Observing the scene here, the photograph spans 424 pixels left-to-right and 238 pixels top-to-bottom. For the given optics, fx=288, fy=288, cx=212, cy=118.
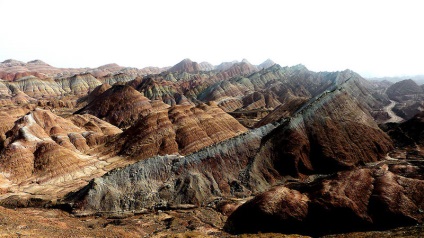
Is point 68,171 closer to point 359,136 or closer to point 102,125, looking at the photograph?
point 102,125

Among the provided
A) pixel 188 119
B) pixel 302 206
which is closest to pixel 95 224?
pixel 302 206

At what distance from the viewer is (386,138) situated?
9256 centimetres

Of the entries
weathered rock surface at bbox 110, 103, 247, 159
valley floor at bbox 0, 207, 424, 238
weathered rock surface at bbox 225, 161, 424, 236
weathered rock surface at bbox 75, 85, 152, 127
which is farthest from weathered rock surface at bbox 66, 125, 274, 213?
weathered rock surface at bbox 75, 85, 152, 127

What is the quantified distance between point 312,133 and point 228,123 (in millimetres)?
41732

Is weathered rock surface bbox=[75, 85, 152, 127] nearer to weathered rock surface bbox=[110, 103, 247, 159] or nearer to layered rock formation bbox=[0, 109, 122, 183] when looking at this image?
layered rock formation bbox=[0, 109, 122, 183]

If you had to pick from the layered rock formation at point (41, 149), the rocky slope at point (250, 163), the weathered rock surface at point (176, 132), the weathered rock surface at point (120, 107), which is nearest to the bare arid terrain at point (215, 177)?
the rocky slope at point (250, 163)

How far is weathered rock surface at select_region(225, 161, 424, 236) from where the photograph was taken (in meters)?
47.4

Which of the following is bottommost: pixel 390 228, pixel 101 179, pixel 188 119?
pixel 390 228

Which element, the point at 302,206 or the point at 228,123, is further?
the point at 228,123

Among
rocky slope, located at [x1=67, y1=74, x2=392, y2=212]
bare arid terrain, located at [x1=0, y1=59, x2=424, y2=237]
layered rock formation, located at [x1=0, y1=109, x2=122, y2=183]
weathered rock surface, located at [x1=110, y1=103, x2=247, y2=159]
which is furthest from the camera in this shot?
weathered rock surface, located at [x1=110, y1=103, x2=247, y2=159]

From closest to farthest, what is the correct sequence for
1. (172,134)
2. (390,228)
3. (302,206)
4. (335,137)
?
1. (390,228)
2. (302,206)
3. (335,137)
4. (172,134)

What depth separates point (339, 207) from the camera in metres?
49.5

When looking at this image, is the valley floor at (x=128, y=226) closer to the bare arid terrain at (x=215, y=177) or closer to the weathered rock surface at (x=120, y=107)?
the bare arid terrain at (x=215, y=177)

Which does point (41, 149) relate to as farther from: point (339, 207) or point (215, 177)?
point (339, 207)
